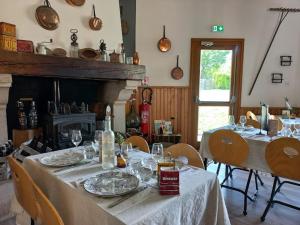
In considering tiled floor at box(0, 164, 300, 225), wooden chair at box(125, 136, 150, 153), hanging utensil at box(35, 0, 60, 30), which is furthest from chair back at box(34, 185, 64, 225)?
hanging utensil at box(35, 0, 60, 30)

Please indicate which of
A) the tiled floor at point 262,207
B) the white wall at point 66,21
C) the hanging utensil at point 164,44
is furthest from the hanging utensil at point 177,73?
the tiled floor at point 262,207

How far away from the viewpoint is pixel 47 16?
2709mm

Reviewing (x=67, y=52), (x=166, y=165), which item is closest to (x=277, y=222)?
(x=166, y=165)

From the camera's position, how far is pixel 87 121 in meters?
3.16

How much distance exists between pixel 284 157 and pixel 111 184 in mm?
1558

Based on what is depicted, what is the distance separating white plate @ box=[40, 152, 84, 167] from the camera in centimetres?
148

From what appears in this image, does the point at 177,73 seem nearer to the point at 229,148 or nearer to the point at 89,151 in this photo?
the point at 229,148

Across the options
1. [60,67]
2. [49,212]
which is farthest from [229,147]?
[60,67]

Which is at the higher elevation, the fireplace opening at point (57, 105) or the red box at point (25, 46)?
the red box at point (25, 46)

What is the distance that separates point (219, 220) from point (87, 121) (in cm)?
226

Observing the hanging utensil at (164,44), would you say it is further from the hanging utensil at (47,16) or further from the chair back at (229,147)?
the chair back at (229,147)

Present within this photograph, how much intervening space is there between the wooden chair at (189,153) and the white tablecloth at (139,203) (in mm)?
228

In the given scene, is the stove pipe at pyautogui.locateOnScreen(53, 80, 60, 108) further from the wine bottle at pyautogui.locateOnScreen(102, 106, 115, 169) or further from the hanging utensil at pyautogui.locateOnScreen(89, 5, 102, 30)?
the wine bottle at pyautogui.locateOnScreen(102, 106, 115, 169)

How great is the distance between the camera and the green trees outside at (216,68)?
4.51m
